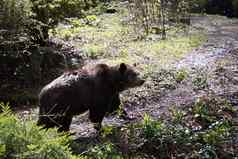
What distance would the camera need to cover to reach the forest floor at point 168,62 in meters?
10.4

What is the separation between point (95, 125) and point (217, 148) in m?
2.02

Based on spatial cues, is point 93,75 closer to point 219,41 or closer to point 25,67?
point 25,67

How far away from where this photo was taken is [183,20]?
19.9 m

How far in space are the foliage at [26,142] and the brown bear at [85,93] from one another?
3.20 meters

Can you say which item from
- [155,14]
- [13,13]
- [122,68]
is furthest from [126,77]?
[155,14]

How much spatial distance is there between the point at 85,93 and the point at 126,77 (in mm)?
968

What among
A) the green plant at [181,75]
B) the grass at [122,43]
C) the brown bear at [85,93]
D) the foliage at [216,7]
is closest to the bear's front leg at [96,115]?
the brown bear at [85,93]

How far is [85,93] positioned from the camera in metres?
8.55

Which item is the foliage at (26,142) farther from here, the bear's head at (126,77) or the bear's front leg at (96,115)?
the bear's head at (126,77)

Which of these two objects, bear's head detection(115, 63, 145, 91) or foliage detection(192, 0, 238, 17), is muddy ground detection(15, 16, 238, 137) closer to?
bear's head detection(115, 63, 145, 91)

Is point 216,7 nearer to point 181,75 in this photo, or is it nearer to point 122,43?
point 122,43

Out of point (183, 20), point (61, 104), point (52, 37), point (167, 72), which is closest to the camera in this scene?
point (61, 104)

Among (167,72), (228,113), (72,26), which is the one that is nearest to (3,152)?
(228,113)

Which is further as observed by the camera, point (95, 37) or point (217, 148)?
point (95, 37)
